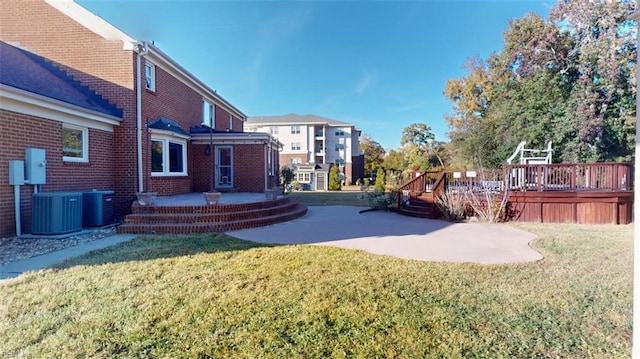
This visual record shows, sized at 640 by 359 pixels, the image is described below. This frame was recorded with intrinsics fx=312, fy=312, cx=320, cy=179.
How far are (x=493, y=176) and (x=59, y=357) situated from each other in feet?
43.2

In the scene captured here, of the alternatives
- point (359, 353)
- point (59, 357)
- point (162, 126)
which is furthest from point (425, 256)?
point (162, 126)

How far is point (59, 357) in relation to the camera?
262cm

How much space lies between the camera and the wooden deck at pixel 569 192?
33.6ft

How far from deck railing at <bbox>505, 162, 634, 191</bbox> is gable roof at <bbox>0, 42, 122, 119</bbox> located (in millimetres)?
13680

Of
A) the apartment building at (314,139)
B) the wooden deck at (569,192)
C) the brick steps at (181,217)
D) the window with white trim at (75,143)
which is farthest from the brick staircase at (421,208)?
the apartment building at (314,139)

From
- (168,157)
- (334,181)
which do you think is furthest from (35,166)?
(334,181)

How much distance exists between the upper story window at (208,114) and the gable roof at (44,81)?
6.52 meters

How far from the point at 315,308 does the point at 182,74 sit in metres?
13.0

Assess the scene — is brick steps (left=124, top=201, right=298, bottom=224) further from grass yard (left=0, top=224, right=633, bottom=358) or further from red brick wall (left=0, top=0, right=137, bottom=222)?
grass yard (left=0, top=224, right=633, bottom=358)

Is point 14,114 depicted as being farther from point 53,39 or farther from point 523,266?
point 523,266

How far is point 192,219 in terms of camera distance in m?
8.66

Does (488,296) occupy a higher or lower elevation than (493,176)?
lower

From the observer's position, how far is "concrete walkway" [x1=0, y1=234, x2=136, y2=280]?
16.2 feet

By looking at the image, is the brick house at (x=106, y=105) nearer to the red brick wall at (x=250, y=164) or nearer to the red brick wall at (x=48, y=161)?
the red brick wall at (x=48, y=161)
